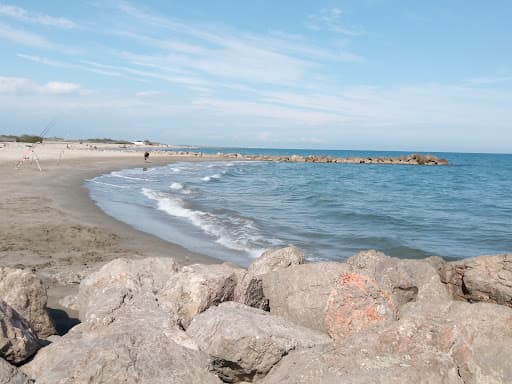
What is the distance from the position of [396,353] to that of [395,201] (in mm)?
23975

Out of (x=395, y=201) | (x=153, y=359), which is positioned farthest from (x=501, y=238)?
(x=153, y=359)

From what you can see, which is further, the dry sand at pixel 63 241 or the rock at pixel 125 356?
the dry sand at pixel 63 241

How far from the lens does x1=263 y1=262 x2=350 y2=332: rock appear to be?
500 centimetres

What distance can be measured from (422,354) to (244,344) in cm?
142

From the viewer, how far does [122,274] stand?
5.92m

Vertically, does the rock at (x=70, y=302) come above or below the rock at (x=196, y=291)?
below

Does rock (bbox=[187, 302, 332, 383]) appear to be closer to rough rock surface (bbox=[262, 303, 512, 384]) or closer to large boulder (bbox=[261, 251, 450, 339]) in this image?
rough rock surface (bbox=[262, 303, 512, 384])

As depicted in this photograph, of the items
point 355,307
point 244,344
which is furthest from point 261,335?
point 355,307

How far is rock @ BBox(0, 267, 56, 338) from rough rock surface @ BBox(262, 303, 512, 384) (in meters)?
2.58

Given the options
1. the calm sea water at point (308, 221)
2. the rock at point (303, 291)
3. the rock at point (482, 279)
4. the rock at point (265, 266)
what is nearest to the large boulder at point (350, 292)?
the rock at point (303, 291)

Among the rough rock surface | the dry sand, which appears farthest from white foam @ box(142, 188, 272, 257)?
the rough rock surface

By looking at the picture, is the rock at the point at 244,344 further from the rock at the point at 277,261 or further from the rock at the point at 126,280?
the rock at the point at 277,261

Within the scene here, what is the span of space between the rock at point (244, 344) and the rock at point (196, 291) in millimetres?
685

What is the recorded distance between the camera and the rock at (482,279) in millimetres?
6004
